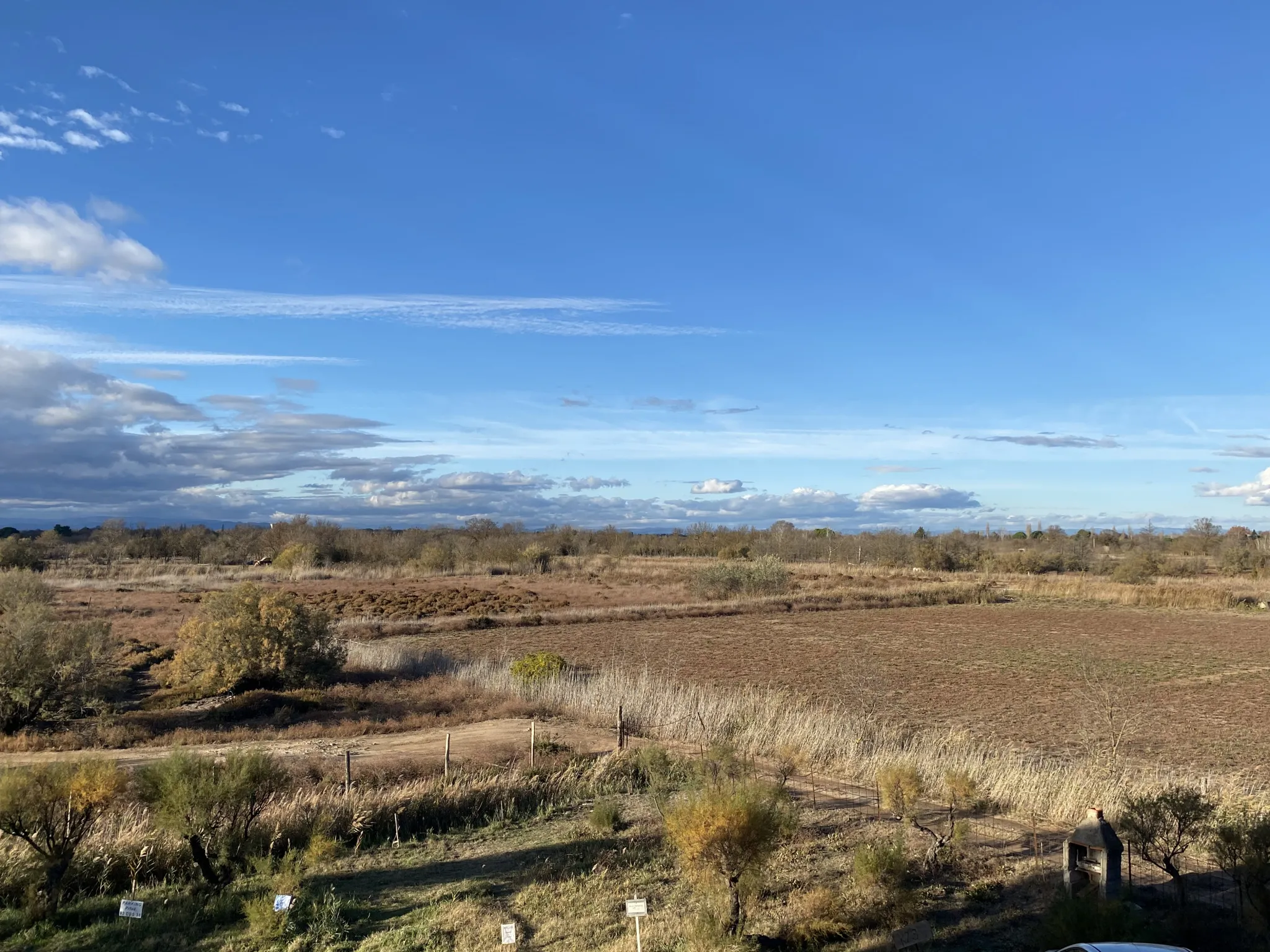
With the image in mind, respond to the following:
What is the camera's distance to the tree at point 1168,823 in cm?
772

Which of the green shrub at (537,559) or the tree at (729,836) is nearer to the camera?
the tree at (729,836)

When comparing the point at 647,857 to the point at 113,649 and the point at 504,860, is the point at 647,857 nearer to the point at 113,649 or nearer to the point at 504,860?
the point at 504,860

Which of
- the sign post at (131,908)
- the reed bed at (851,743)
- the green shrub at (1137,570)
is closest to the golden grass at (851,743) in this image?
the reed bed at (851,743)

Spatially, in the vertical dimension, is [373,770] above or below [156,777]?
below

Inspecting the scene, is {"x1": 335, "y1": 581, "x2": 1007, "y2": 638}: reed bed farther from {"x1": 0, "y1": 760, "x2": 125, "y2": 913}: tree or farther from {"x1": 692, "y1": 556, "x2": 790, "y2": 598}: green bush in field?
{"x1": 0, "y1": 760, "x2": 125, "y2": 913}: tree

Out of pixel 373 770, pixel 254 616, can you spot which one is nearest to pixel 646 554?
pixel 254 616

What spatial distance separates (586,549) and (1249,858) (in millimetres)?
103829

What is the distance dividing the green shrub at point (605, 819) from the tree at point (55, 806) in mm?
5483

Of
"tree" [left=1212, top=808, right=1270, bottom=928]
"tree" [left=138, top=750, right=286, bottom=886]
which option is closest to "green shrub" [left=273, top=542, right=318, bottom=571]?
"tree" [left=138, top=750, right=286, bottom=886]

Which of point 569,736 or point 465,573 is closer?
point 569,736

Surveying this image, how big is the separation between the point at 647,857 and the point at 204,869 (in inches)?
192

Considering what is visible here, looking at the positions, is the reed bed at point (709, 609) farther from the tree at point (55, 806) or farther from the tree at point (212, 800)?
the tree at point (55, 806)

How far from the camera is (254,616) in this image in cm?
2341

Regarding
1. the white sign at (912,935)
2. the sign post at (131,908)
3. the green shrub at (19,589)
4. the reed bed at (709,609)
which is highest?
the green shrub at (19,589)
